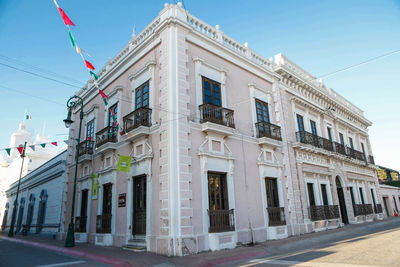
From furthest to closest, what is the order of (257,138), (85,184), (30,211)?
(30,211), (85,184), (257,138)

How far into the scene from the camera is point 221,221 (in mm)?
9859

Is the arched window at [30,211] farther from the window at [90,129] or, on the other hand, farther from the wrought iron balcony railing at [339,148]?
the wrought iron balcony railing at [339,148]

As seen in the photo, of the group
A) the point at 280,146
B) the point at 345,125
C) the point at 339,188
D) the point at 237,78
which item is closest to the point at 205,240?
the point at 280,146

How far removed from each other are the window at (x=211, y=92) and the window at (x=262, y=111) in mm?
2925

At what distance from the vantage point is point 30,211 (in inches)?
934

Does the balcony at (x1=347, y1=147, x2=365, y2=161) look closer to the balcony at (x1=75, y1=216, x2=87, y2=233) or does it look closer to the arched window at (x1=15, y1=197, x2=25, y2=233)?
the balcony at (x1=75, y1=216, x2=87, y2=233)

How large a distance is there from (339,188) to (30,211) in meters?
26.0

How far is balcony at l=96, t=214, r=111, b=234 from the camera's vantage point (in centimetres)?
1168

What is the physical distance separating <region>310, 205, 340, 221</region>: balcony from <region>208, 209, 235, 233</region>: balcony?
6.69 metres

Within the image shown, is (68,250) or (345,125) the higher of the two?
(345,125)

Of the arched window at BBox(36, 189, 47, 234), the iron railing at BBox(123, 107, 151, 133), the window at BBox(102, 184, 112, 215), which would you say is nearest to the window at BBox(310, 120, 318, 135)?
the iron railing at BBox(123, 107, 151, 133)

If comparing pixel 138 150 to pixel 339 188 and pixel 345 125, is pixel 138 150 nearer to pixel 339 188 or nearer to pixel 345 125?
pixel 339 188

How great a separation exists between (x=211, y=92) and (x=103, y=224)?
776 cm

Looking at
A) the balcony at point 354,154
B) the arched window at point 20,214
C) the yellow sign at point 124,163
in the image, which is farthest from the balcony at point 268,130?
the arched window at point 20,214
